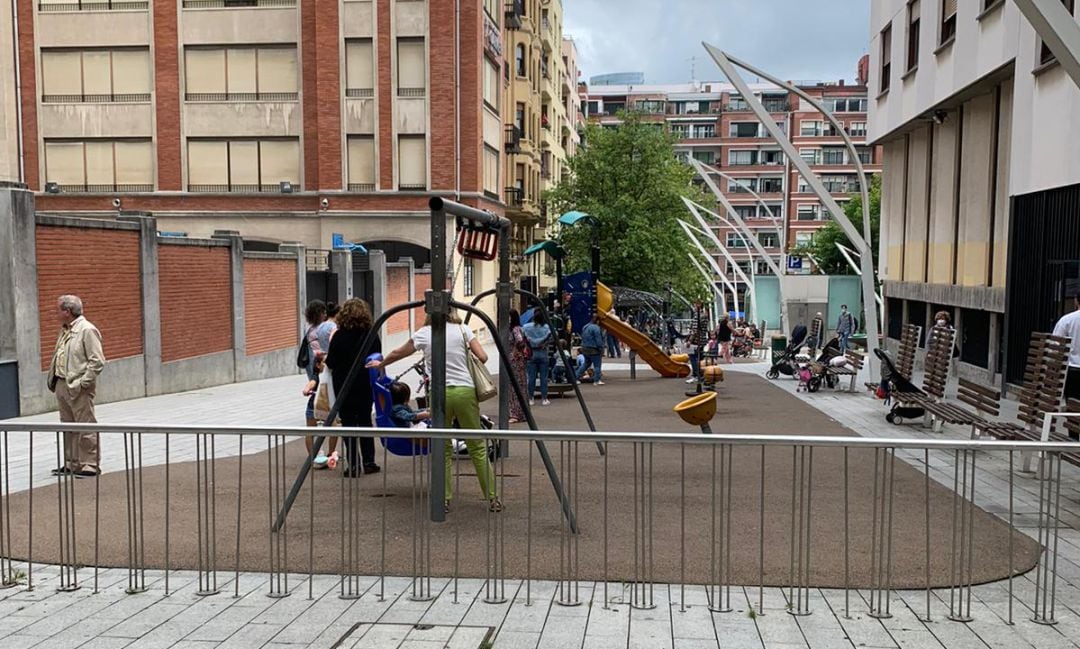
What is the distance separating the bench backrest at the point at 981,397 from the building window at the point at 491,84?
91.6ft

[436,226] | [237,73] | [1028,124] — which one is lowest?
[436,226]

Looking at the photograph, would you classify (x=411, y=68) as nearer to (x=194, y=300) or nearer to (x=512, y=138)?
(x=512, y=138)

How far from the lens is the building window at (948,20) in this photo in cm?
1986

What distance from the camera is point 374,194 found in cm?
3403

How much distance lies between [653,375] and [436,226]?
15223mm

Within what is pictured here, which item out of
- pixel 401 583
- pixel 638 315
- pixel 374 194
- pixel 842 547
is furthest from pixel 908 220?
pixel 401 583

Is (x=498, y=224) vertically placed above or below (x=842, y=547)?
above

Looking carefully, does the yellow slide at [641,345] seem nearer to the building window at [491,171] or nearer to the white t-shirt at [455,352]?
the white t-shirt at [455,352]

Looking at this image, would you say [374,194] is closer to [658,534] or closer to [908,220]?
[908,220]

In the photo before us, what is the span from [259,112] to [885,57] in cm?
2207

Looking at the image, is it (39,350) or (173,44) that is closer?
(39,350)

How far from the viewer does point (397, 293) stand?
95.2ft

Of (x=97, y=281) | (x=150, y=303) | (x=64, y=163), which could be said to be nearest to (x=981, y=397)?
(x=97, y=281)

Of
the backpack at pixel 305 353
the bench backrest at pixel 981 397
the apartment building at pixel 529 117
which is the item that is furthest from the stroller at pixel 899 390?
the apartment building at pixel 529 117
